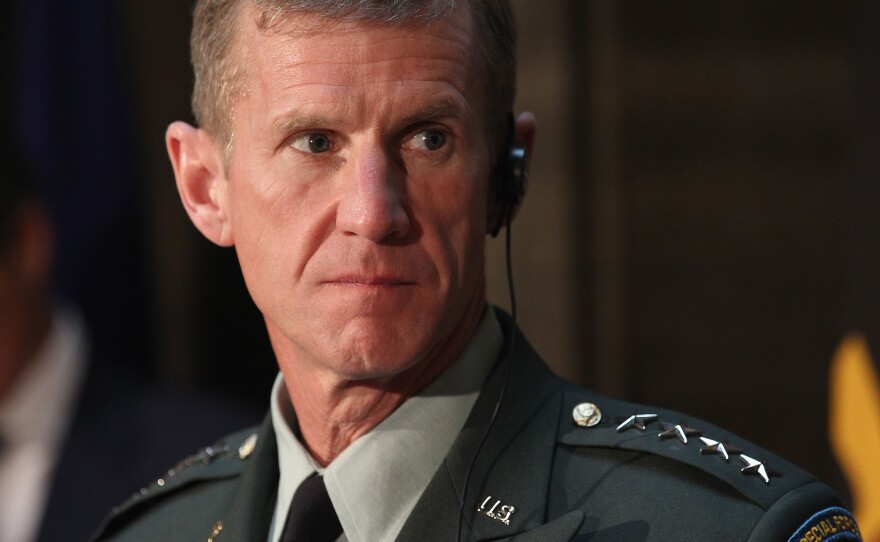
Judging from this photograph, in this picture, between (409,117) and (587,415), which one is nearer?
(409,117)

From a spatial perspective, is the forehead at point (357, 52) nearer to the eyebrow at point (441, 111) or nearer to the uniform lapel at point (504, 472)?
the eyebrow at point (441, 111)

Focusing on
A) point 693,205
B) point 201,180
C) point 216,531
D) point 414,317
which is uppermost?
point 201,180

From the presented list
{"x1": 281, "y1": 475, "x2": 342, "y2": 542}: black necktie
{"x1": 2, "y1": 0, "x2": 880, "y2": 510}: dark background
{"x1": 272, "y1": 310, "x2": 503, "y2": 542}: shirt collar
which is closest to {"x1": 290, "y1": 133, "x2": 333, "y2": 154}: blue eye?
{"x1": 272, "y1": 310, "x2": 503, "y2": 542}: shirt collar

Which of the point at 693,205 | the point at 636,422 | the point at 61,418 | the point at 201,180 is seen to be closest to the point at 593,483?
the point at 636,422

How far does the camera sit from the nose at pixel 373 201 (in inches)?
73.2

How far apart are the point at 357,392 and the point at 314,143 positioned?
390mm

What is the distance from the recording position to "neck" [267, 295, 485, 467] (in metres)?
2.06

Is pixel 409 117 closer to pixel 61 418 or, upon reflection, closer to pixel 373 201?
pixel 373 201

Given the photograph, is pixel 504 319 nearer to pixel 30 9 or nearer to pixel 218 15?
pixel 218 15

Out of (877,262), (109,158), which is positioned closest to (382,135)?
(877,262)

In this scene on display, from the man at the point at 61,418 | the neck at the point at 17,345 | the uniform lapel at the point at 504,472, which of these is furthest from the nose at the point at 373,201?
the neck at the point at 17,345

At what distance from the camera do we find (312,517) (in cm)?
204

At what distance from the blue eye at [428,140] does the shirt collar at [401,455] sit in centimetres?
34

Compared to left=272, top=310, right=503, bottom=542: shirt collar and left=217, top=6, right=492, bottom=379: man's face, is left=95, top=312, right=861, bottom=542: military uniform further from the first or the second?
left=217, top=6, right=492, bottom=379: man's face
